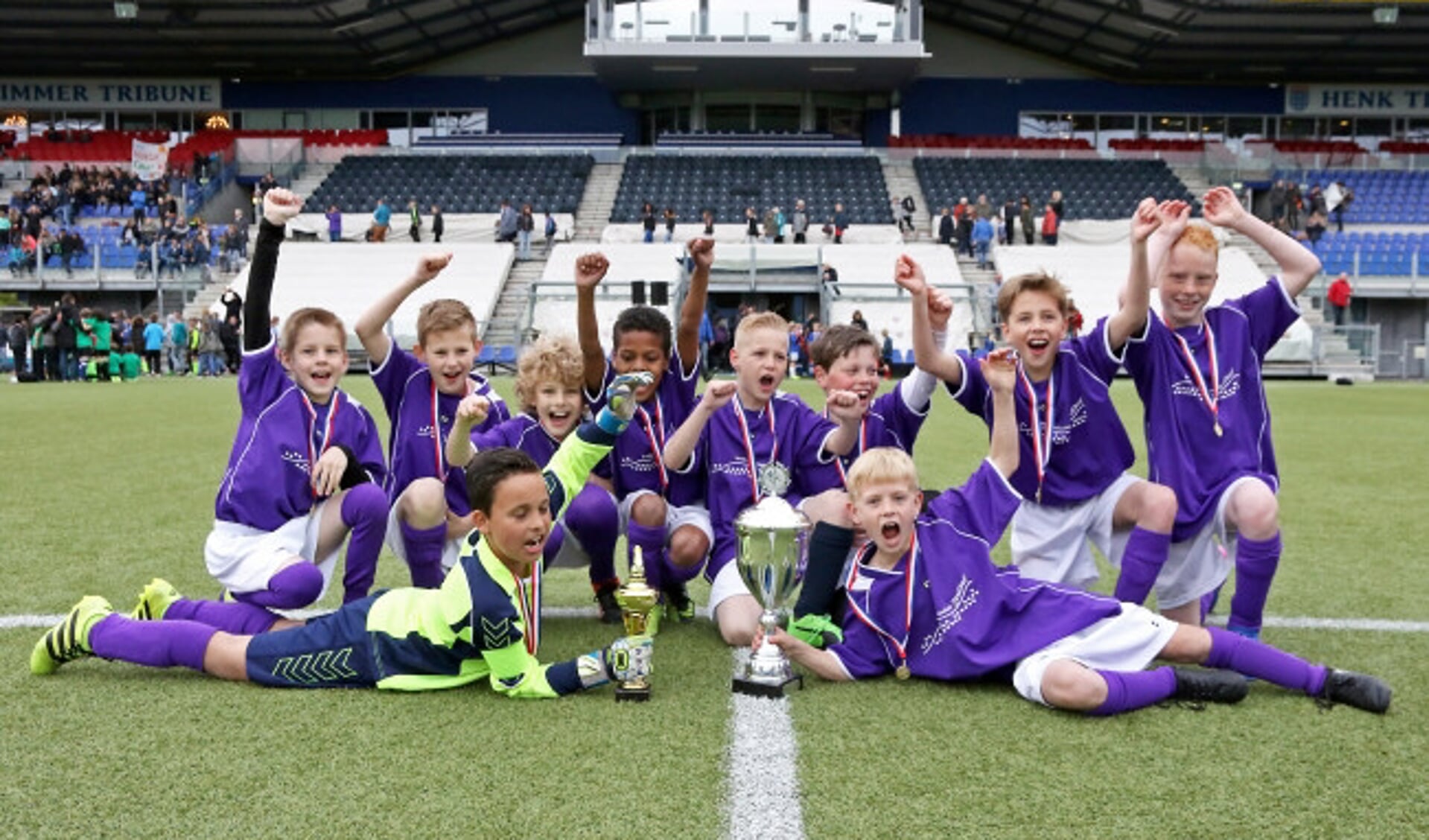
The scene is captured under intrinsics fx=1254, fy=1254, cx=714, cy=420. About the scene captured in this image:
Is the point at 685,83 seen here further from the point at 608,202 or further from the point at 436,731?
the point at 436,731

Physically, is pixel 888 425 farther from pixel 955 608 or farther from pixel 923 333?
pixel 955 608

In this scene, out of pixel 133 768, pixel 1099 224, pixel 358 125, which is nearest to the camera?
pixel 133 768

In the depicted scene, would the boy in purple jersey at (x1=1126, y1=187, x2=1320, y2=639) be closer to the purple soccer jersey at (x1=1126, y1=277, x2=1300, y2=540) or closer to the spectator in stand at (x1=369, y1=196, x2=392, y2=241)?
the purple soccer jersey at (x1=1126, y1=277, x2=1300, y2=540)

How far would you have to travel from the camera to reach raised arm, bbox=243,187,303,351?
412 cm

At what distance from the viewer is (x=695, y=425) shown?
13.7ft

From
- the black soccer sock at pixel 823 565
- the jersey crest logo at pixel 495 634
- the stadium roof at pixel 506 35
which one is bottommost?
the jersey crest logo at pixel 495 634

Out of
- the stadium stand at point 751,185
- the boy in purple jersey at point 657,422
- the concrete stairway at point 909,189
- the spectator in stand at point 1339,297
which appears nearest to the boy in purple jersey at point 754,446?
the boy in purple jersey at point 657,422

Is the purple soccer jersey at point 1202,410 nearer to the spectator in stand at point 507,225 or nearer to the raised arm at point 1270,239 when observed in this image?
the raised arm at point 1270,239

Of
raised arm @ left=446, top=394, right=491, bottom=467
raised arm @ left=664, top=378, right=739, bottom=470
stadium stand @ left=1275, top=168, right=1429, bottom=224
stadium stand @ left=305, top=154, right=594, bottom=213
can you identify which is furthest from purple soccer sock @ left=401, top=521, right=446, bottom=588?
stadium stand @ left=1275, top=168, right=1429, bottom=224

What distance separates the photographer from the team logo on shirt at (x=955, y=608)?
11.8 feet

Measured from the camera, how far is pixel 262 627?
4.05m

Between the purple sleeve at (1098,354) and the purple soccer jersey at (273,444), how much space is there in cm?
257

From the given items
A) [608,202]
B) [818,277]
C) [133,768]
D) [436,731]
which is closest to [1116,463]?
[436,731]

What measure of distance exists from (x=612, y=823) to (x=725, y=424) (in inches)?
83.7
